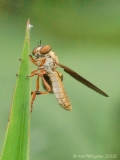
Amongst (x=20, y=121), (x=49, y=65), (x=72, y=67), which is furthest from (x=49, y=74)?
(x=72, y=67)

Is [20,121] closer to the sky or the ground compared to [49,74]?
closer to the ground

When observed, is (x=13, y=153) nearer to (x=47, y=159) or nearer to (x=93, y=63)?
(x=47, y=159)

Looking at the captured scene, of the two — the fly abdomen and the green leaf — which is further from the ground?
the fly abdomen

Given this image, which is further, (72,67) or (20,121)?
(72,67)

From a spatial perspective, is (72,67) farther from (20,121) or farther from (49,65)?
(20,121)

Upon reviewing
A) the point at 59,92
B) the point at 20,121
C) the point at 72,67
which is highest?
the point at 72,67

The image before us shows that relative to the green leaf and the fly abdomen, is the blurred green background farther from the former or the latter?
the green leaf

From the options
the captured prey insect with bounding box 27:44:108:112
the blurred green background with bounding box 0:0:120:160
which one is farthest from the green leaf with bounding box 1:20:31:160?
the blurred green background with bounding box 0:0:120:160
